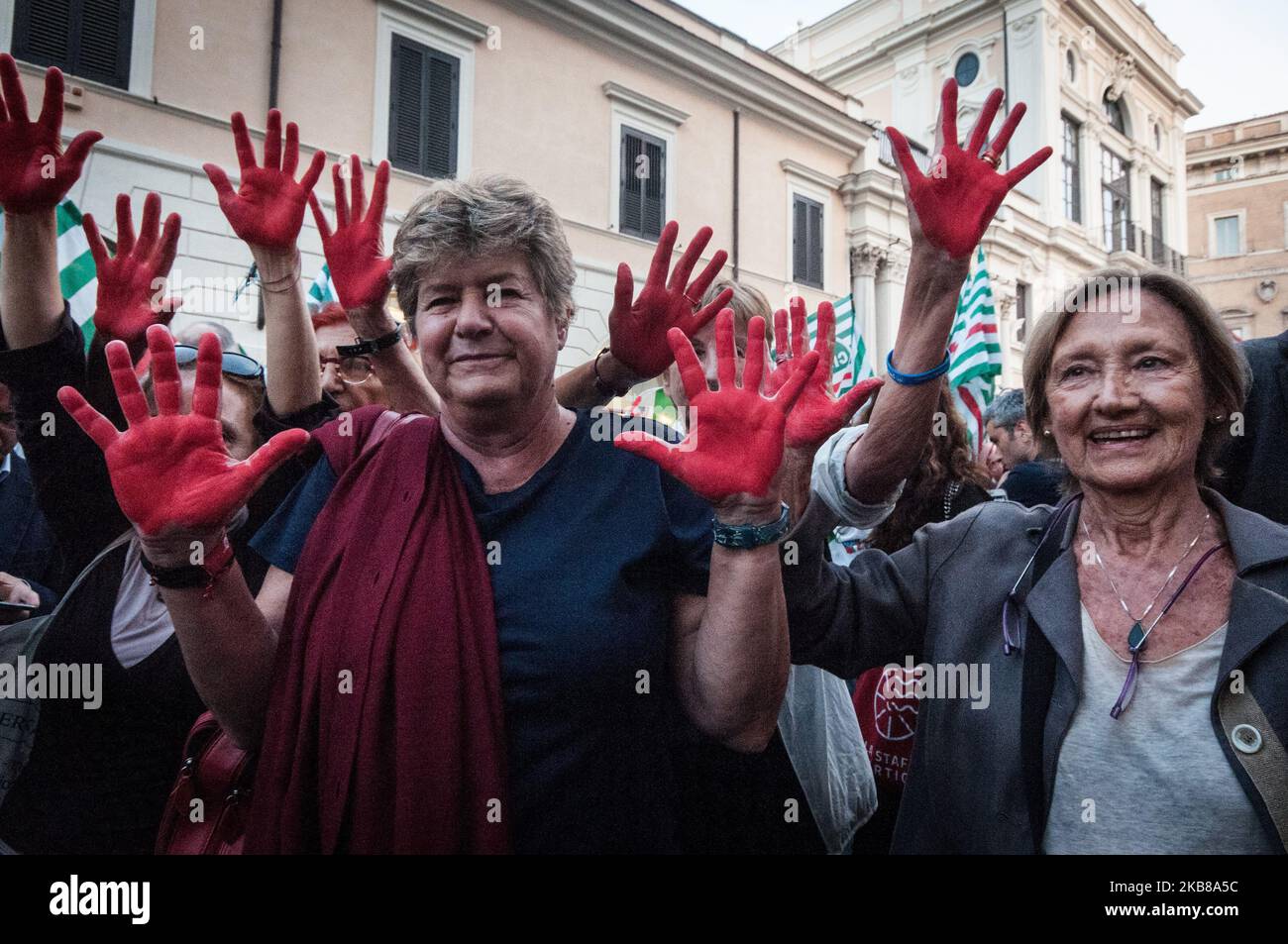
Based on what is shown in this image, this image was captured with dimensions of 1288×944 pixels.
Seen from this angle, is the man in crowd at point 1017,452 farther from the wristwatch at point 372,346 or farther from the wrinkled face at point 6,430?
the wrinkled face at point 6,430

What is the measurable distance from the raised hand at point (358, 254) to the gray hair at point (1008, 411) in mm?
2772

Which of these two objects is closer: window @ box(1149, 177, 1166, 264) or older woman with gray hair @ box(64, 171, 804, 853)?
older woman with gray hair @ box(64, 171, 804, 853)

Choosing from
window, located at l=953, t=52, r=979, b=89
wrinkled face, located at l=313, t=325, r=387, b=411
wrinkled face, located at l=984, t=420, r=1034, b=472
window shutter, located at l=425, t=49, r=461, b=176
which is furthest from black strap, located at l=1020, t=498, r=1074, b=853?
window, located at l=953, t=52, r=979, b=89

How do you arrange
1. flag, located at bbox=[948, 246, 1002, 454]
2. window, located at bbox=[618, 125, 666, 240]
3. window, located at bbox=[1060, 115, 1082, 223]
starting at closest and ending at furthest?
flag, located at bbox=[948, 246, 1002, 454], window, located at bbox=[618, 125, 666, 240], window, located at bbox=[1060, 115, 1082, 223]

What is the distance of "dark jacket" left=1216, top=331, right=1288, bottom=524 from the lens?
1953 millimetres

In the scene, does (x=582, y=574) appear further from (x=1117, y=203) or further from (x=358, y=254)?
(x=1117, y=203)

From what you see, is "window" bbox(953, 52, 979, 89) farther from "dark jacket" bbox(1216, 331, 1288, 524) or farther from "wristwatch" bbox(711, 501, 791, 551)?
"wristwatch" bbox(711, 501, 791, 551)

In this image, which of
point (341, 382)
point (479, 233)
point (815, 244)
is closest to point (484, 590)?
point (479, 233)

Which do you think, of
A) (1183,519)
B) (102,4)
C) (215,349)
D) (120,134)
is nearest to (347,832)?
(215,349)

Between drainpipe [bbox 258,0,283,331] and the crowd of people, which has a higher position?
drainpipe [bbox 258,0,283,331]

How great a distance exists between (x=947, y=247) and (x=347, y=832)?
1.44 meters

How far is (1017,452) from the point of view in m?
3.60

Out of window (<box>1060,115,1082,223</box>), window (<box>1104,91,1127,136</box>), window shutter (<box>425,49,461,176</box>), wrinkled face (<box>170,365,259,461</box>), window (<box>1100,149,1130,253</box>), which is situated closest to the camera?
wrinkled face (<box>170,365,259,461</box>)

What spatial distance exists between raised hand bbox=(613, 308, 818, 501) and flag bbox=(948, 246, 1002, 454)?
332 cm
